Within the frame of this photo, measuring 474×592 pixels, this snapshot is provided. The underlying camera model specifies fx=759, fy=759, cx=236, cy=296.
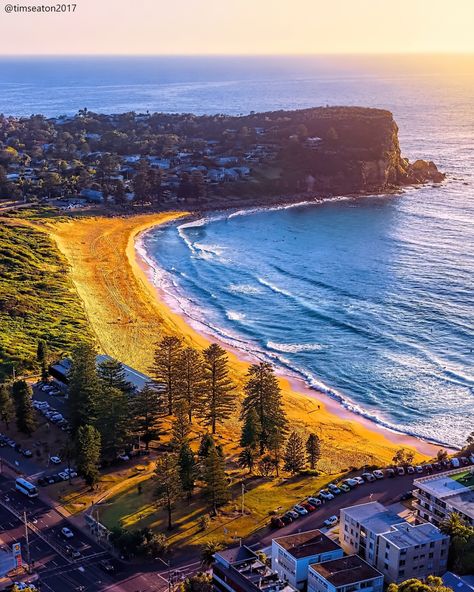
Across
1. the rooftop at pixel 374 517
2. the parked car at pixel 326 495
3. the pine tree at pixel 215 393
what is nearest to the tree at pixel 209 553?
the rooftop at pixel 374 517

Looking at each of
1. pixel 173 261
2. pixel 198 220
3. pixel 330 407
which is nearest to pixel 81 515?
pixel 330 407

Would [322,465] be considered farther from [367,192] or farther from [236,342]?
[367,192]

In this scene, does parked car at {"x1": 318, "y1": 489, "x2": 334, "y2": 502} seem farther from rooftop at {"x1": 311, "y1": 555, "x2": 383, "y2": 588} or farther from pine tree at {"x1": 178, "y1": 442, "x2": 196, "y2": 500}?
rooftop at {"x1": 311, "y1": 555, "x2": 383, "y2": 588}

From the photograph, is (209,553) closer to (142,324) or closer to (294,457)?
(294,457)

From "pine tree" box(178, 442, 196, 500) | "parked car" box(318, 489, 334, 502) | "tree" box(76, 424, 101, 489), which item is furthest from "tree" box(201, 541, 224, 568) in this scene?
"tree" box(76, 424, 101, 489)

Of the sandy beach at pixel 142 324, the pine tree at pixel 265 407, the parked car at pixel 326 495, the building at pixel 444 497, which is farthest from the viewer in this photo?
the sandy beach at pixel 142 324

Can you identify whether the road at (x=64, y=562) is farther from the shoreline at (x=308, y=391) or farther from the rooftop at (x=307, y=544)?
the shoreline at (x=308, y=391)
